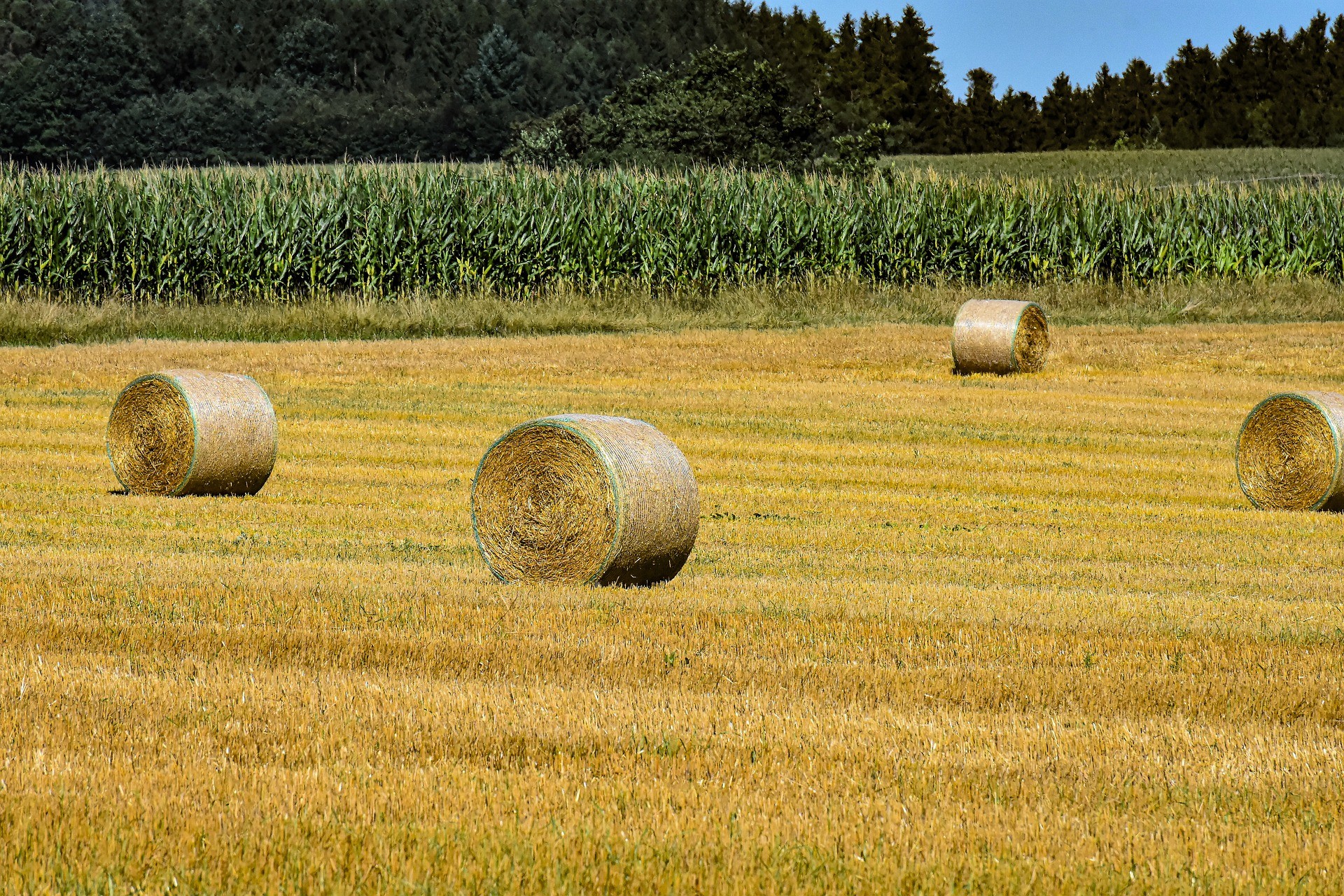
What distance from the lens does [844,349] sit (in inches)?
1078

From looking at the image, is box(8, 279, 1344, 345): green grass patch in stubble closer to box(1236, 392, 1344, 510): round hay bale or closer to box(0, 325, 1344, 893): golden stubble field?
box(0, 325, 1344, 893): golden stubble field

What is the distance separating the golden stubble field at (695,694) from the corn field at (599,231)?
17975 mm

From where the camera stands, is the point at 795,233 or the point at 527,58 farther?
the point at 527,58

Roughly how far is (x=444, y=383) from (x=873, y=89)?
77.3m

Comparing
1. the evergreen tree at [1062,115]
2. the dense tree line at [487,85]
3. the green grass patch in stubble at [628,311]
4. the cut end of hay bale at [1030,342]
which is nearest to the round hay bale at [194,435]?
the cut end of hay bale at [1030,342]

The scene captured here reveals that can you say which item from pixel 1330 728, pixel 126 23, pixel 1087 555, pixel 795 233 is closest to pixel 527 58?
pixel 126 23

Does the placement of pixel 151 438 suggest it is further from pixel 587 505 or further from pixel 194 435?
pixel 587 505

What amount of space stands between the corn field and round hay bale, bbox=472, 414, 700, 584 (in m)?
23.8

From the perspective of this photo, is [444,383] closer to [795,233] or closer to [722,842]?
[795,233]

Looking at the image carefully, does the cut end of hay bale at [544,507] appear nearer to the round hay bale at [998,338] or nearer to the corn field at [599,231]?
the round hay bale at [998,338]

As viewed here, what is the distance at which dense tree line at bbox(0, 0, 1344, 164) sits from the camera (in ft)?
189

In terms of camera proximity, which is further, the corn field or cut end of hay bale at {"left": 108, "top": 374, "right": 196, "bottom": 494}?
the corn field

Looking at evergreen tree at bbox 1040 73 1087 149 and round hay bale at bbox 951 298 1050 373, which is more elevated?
evergreen tree at bbox 1040 73 1087 149

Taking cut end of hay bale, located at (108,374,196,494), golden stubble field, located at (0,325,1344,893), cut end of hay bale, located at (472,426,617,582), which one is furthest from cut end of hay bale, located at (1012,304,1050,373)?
cut end of hay bale, located at (472,426,617,582)
